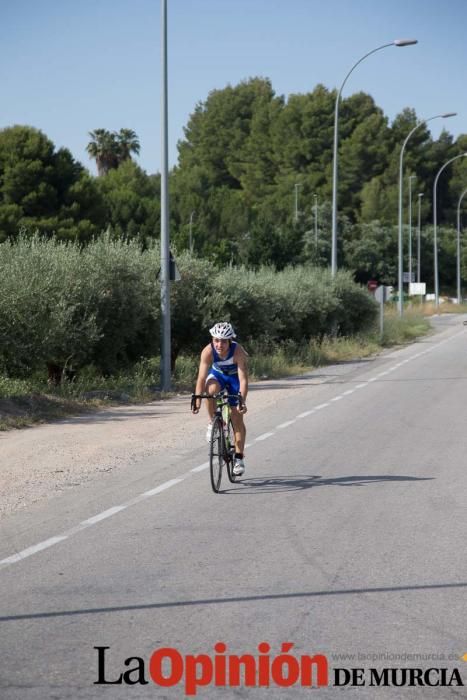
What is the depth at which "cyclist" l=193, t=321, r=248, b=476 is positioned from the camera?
37.7ft

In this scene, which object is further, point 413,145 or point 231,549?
point 413,145

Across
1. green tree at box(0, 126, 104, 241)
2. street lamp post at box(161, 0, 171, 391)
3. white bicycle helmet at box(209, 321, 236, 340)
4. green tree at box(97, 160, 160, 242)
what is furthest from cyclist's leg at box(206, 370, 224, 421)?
green tree at box(97, 160, 160, 242)

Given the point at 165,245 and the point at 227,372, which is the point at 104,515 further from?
the point at 165,245

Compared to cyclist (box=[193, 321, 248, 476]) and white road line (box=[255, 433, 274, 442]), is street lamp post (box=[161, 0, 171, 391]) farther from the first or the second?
cyclist (box=[193, 321, 248, 476])

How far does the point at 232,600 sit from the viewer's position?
691 cm

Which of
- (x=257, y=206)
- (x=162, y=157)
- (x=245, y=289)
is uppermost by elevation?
(x=257, y=206)

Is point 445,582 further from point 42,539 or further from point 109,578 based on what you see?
point 42,539

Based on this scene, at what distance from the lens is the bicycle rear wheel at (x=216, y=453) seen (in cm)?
1106

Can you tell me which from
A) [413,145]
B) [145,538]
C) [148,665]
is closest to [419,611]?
[148,665]

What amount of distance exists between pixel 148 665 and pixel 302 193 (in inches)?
3707

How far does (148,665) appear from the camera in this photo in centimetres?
565

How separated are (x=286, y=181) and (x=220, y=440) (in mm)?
90595

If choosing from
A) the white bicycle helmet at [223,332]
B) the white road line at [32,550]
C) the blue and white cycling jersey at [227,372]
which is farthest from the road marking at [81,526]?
the white bicycle helmet at [223,332]

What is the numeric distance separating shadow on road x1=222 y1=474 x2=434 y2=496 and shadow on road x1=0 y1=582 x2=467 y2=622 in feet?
13.1
